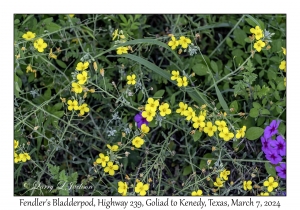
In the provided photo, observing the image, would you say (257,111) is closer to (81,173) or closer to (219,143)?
(219,143)

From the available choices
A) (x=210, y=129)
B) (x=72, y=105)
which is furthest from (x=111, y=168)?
(x=210, y=129)

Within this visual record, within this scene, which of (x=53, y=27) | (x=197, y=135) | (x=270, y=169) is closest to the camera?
(x=197, y=135)

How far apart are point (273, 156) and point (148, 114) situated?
0.95 m

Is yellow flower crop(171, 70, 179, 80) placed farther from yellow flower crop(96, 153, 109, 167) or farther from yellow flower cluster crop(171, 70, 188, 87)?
yellow flower crop(96, 153, 109, 167)

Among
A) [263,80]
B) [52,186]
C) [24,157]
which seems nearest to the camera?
[24,157]

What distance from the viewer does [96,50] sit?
294 cm

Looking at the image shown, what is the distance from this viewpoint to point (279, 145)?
8.60ft

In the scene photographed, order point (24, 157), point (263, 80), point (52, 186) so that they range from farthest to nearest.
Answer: point (263, 80) → point (52, 186) → point (24, 157)

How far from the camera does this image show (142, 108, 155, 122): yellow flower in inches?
97.3

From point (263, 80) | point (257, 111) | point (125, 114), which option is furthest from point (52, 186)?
point (263, 80)

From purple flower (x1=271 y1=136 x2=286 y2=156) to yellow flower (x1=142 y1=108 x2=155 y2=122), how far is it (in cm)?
90

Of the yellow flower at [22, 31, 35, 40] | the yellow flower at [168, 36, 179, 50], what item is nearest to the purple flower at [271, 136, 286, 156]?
the yellow flower at [168, 36, 179, 50]

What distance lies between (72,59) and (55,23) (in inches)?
12.7

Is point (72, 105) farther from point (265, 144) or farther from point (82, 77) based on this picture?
point (265, 144)
